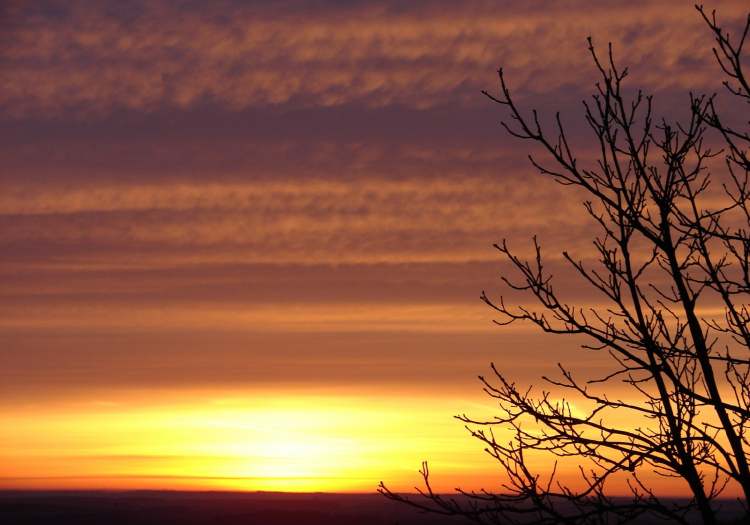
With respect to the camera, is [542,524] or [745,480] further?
[542,524]

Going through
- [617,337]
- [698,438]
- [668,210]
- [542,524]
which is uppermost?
[668,210]

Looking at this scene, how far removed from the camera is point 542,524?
732cm

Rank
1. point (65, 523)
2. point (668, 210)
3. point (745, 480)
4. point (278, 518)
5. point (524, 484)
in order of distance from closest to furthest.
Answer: point (745, 480)
point (668, 210)
point (524, 484)
point (278, 518)
point (65, 523)

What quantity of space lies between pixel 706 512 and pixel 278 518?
4306 inches

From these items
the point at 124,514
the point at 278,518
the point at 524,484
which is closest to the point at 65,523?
the point at 124,514

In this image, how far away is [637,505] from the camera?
7113mm

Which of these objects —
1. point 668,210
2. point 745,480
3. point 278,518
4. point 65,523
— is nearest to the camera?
point 745,480

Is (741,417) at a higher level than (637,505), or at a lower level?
higher

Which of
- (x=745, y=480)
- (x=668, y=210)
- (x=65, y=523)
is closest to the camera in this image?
(x=745, y=480)

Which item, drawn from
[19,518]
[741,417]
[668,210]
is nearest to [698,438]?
[741,417]

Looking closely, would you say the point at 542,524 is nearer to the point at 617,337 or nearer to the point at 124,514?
the point at 617,337

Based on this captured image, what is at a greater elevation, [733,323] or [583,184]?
[583,184]

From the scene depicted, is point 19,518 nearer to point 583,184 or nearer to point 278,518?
point 278,518

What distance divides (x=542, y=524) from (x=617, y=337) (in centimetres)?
147
